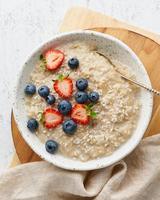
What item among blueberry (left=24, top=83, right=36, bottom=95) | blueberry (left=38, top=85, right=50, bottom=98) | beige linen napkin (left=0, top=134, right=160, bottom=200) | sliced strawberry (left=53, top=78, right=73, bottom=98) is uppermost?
sliced strawberry (left=53, top=78, right=73, bottom=98)

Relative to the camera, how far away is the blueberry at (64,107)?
1620mm

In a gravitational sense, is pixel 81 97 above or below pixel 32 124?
above

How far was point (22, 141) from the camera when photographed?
1.73 meters

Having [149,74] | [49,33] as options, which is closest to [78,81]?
[149,74]

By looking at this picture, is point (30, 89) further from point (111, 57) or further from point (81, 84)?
point (111, 57)

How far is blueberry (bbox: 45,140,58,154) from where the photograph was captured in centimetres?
165

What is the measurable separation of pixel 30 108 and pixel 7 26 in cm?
44

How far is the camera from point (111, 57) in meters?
1.72

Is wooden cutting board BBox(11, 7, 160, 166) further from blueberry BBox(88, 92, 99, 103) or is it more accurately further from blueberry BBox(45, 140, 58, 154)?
blueberry BBox(88, 92, 99, 103)

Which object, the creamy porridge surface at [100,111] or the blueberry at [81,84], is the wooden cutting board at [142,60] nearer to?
the creamy porridge surface at [100,111]

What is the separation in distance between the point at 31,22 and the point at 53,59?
37cm

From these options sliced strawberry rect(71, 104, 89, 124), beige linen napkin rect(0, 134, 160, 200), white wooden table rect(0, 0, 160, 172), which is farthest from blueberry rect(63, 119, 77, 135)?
white wooden table rect(0, 0, 160, 172)

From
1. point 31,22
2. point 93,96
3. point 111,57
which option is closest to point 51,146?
point 93,96

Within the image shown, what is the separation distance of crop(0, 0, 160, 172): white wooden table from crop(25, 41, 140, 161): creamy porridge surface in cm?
30
